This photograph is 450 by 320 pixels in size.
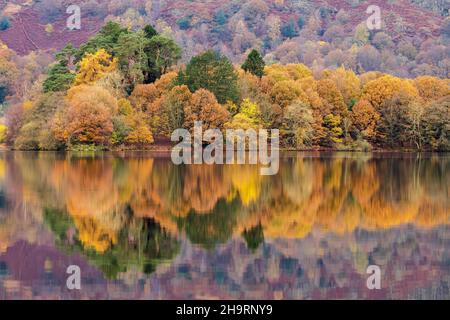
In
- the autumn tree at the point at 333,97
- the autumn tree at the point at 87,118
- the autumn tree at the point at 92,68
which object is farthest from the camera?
the autumn tree at the point at 333,97

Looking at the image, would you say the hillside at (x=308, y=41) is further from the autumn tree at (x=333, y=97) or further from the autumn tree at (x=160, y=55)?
the autumn tree at (x=333, y=97)

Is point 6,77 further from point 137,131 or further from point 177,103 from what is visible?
point 177,103

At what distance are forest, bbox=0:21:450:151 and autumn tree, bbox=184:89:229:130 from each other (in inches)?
3.4

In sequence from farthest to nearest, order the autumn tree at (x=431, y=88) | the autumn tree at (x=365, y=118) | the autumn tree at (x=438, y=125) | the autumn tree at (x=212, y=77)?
the autumn tree at (x=431, y=88)
the autumn tree at (x=365, y=118)
the autumn tree at (x=438, y=125)
the autumn tree at (x=212, y=77)

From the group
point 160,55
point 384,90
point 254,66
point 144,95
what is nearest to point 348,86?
point 384,90

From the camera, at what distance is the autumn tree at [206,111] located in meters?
65.8

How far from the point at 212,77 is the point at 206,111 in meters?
4.74

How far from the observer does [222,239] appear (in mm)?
17562

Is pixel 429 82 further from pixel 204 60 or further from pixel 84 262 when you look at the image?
pixel 84 262

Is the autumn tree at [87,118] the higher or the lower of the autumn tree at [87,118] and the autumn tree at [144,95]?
the lower

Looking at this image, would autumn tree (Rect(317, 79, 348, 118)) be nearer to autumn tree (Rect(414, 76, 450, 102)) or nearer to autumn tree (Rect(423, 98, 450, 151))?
autumn tree (Rect(423, 98, 450, 151))

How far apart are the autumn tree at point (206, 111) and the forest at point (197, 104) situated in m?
0.09

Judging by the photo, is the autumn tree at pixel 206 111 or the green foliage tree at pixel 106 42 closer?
the autumn tree at pixel 206 111

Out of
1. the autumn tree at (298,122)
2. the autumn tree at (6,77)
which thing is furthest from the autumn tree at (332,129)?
the autumn tree at (6,77)
